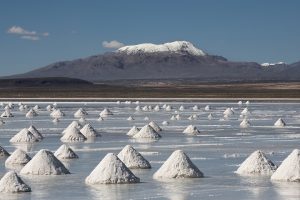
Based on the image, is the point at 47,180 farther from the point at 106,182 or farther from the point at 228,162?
the point at 228,162

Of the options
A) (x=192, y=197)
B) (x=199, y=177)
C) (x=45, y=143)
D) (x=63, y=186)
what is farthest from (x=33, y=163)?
(x=45, y=143)

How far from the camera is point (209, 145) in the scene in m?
25.7

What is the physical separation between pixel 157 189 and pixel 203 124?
22861mm

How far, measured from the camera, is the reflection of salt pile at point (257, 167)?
17969 millimetres

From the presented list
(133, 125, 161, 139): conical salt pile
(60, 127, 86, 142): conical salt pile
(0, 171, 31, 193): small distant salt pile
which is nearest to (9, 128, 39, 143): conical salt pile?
(60, 127, 86, 142): conical salt pile

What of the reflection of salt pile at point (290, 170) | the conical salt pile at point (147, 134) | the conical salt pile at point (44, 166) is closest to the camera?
the reflection of salt pile at point (290, 170)

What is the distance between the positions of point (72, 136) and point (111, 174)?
12193 mm

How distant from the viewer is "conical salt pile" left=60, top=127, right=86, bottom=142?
28.1m

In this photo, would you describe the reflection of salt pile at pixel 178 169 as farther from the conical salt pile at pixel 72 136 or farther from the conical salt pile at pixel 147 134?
the conical salt pile at pixel 147 134

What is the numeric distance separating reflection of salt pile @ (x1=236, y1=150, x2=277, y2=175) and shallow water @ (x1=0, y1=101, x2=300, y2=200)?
0.39m

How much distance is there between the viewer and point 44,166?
58.3 feet

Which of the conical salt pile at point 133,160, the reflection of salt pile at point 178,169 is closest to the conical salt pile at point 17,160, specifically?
the conical salt pile at point 133,160

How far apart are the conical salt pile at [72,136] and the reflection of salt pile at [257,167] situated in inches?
432

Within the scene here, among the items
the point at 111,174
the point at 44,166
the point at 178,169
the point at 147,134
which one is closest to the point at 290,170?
the point at 178,169
